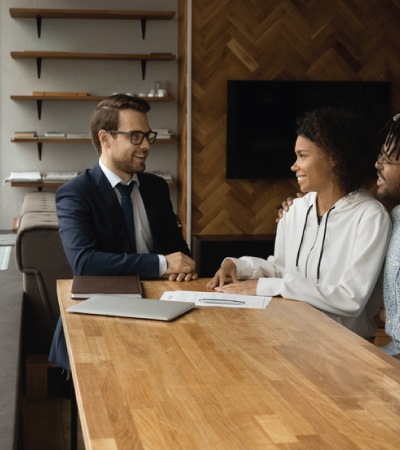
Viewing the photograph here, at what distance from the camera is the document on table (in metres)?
2.24

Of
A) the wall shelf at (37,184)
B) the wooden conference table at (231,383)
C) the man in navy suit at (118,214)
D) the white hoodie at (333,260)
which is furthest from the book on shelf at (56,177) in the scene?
the wooden conference table at (231,383)

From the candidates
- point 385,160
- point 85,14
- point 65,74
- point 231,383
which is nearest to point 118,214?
point 385,160

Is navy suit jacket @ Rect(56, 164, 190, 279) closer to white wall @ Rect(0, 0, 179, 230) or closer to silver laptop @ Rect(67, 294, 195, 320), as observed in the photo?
silver laptop @ Rect(67, 294, 195, 320)

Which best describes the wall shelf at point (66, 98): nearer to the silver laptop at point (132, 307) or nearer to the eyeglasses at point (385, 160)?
the eyeglasses at point (385, 160)

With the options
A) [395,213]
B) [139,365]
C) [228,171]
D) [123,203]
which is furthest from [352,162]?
[228,171]

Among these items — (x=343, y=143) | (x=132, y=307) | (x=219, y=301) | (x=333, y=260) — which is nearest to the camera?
(x=132, y=307)

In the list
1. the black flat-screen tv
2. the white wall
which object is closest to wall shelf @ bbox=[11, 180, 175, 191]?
the white wall

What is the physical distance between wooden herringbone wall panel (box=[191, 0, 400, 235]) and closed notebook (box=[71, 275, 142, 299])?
14.3 feet

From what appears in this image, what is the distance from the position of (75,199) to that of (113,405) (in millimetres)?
1600

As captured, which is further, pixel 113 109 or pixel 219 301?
pixel 113 109

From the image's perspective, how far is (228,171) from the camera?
271 inches

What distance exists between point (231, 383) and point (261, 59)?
560 centimetres

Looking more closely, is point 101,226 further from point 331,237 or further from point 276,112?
point 276,112

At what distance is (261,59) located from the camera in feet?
22.4
